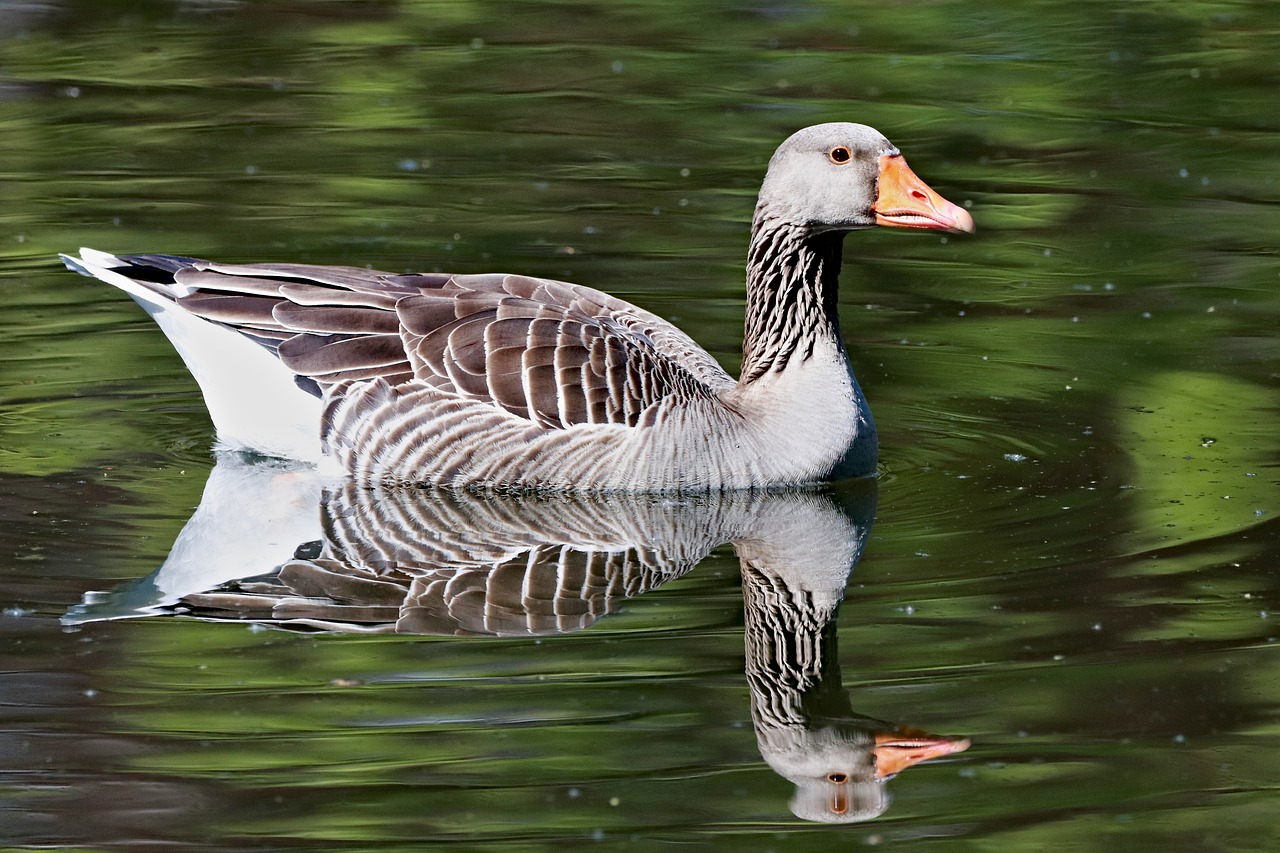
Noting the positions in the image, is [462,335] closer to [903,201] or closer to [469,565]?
[469,565]

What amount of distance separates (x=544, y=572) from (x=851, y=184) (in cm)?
280

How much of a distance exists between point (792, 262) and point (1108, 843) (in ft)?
15.9

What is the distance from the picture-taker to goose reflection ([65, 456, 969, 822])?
305 inches

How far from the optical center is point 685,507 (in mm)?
10547

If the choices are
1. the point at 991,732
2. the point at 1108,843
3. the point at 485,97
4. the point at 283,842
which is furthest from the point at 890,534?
the point at 485,97

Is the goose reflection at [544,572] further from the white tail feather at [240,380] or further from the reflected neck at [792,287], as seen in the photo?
the reflected neck at [792,287]

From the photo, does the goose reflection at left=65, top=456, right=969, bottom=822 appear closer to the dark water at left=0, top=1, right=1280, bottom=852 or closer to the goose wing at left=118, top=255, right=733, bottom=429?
the dark water at left=0, top=1, right=1280, bottom=852

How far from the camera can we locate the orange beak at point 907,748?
24.3 ft

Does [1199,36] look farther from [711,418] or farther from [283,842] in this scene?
[283,842]

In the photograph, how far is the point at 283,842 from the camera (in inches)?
266

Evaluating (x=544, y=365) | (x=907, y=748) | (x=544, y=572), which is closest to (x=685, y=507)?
(x=544, y=365)

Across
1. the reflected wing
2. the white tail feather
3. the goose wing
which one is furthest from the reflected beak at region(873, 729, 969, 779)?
the white tail feather

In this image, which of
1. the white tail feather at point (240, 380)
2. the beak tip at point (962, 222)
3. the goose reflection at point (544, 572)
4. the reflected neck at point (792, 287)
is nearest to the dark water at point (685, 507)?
the goose reflection at point (544, 572)

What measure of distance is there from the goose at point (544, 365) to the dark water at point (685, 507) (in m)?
0.34
